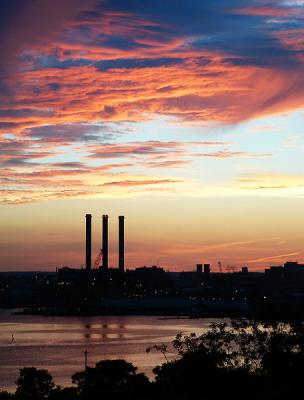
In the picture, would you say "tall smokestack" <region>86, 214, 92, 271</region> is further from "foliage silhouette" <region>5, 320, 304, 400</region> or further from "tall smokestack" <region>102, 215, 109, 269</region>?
"foliage silhouette" <region>5, 320, 304, 400</region>

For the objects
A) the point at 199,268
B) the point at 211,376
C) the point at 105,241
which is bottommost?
the point at 211,376

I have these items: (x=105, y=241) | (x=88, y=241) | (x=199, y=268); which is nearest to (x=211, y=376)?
(x=105, y=241)

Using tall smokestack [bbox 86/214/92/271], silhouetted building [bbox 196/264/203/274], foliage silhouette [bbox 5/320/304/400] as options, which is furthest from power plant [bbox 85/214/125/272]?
foliage silhouette [bbox 5/320/304/400]

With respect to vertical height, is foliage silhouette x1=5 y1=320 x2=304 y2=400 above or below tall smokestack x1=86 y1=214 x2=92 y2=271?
below

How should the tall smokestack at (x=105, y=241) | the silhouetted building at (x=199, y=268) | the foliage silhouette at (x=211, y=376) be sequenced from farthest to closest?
1. the silhouetted building at (x=199, y=268)
2. the tall smokestack at (x=105, y=241)
3. the foliage silhouette at (x=211, y=376)

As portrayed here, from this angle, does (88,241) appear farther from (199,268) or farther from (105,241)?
(199,268)

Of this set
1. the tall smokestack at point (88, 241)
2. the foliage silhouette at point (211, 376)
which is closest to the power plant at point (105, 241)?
the tall smokestack at point (88, 241)

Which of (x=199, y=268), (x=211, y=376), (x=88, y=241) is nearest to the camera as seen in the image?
(x=211, y=376)

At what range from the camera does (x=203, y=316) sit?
69.1 metres

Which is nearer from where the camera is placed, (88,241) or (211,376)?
(211,376)

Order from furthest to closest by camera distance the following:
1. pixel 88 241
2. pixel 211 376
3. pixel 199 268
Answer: pixel 199 268
pixel 88 241
pixel 211 376

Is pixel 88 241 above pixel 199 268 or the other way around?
above

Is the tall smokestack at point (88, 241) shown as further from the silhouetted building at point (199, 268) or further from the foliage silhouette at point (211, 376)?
the foliage silhouette at point (211, 376)

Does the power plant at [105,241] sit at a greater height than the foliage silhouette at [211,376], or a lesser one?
greater
